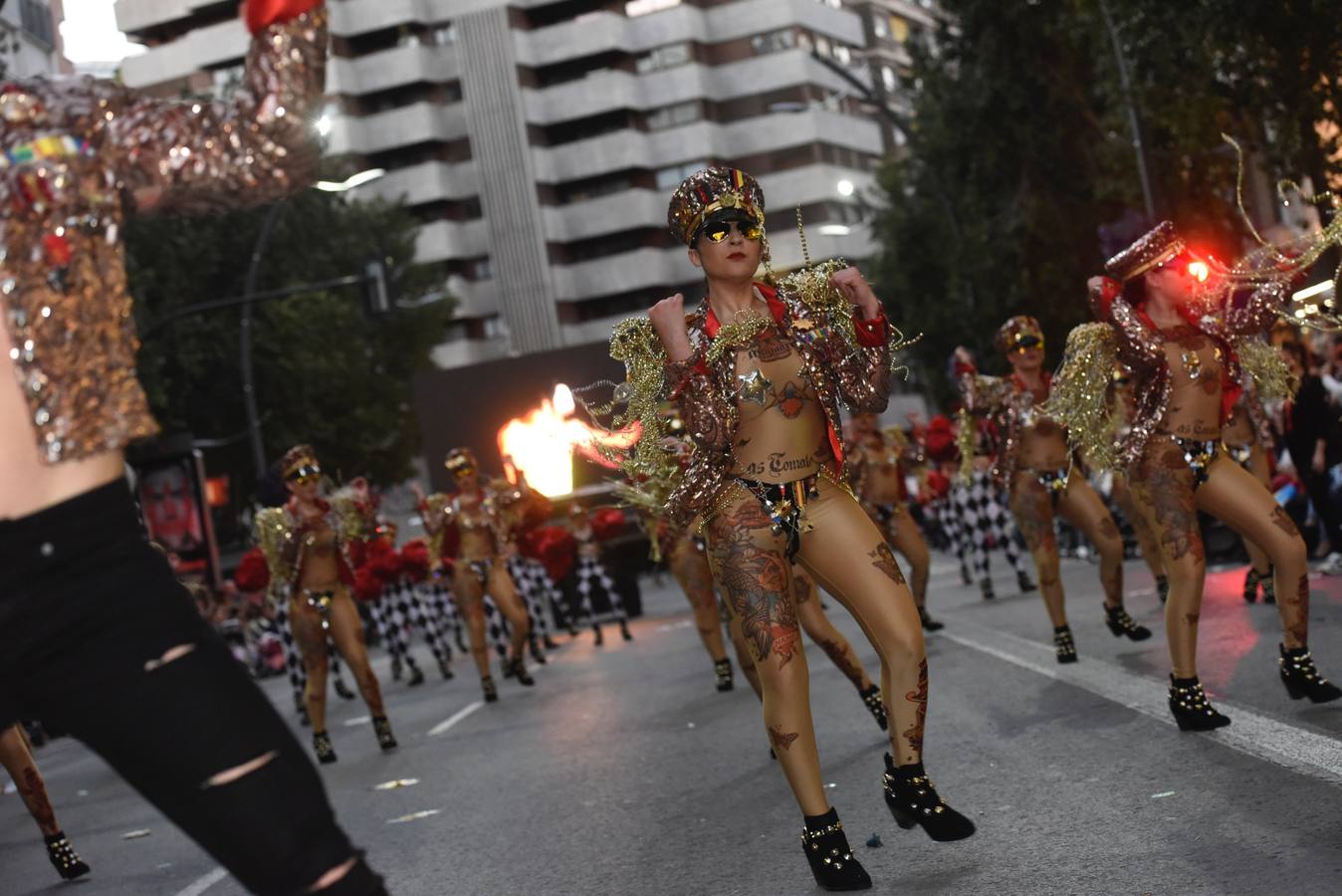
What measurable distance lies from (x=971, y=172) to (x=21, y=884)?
25.9 metres

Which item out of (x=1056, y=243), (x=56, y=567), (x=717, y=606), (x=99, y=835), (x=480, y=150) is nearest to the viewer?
(x=56, y=567)

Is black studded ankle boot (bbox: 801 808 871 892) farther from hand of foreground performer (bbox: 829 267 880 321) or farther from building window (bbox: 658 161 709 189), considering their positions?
building window (bbox: 658 161 709 189)

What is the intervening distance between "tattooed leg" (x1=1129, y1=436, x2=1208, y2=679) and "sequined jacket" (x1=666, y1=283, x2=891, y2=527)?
2.09 metres

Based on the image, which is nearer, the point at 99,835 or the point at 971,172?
the point at 99,835

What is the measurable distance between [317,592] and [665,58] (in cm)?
7581

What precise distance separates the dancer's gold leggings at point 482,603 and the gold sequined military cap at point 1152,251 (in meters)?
10.4

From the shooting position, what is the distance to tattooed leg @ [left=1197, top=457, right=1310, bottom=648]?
26.3 feet

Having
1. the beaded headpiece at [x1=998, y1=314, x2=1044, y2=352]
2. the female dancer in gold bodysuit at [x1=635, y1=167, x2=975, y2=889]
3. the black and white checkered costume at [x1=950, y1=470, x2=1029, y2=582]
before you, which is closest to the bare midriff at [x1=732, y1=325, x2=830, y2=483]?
the female dancer in gold bodysuit at [x1=635, y1=167, x2=975, y2=889]

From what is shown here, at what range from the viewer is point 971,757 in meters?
8.62

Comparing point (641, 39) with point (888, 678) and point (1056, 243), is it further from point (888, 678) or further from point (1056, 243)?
point (888, 678)

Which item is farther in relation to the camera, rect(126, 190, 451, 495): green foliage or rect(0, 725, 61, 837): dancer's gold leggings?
rect(126, 190, 451, 495): green foliage

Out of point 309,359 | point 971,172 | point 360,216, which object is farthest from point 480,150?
point 971,172

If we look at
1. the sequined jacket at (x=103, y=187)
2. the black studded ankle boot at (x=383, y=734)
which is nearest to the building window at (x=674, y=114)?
the black studded ankle boot at (x=383, y=734)

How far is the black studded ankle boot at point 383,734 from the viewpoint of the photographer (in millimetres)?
14086
